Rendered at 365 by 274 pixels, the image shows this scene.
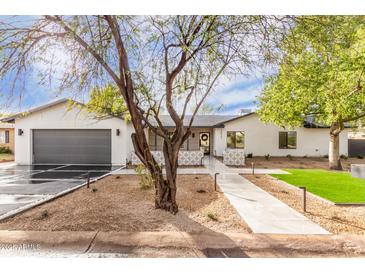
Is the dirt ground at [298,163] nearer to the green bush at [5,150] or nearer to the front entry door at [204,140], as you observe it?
the front entry door at [204,140]

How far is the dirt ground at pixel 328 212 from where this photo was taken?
14.1 feet

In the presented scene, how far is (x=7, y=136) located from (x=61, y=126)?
10808 mm

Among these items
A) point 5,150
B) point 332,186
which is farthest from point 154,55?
point 5,150

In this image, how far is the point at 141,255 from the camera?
341 cm

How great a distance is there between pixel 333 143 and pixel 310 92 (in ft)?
17.7

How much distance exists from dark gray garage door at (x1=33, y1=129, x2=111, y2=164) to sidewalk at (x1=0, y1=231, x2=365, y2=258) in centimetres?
991

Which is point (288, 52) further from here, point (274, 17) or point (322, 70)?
point (322, 70)

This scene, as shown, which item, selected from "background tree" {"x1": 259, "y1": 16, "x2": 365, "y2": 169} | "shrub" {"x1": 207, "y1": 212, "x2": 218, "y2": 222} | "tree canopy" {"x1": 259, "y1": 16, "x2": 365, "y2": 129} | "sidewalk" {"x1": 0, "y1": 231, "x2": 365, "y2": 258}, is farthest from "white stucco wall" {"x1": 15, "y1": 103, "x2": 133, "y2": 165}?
"sidewalk" {"x1": 0, "y1": 231, "x2": 365, "y2": 258}

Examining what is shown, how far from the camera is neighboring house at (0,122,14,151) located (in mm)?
20281

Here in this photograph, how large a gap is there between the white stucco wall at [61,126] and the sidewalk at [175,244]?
9.64 m

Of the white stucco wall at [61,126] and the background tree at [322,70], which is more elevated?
the background tree at [322,70]

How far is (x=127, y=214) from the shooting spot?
4.86 metres

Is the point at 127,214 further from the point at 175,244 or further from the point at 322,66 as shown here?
the point at 322,66

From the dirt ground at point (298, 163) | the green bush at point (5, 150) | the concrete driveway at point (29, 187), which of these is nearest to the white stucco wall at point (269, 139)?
the dirt ground at point (298, 163)
